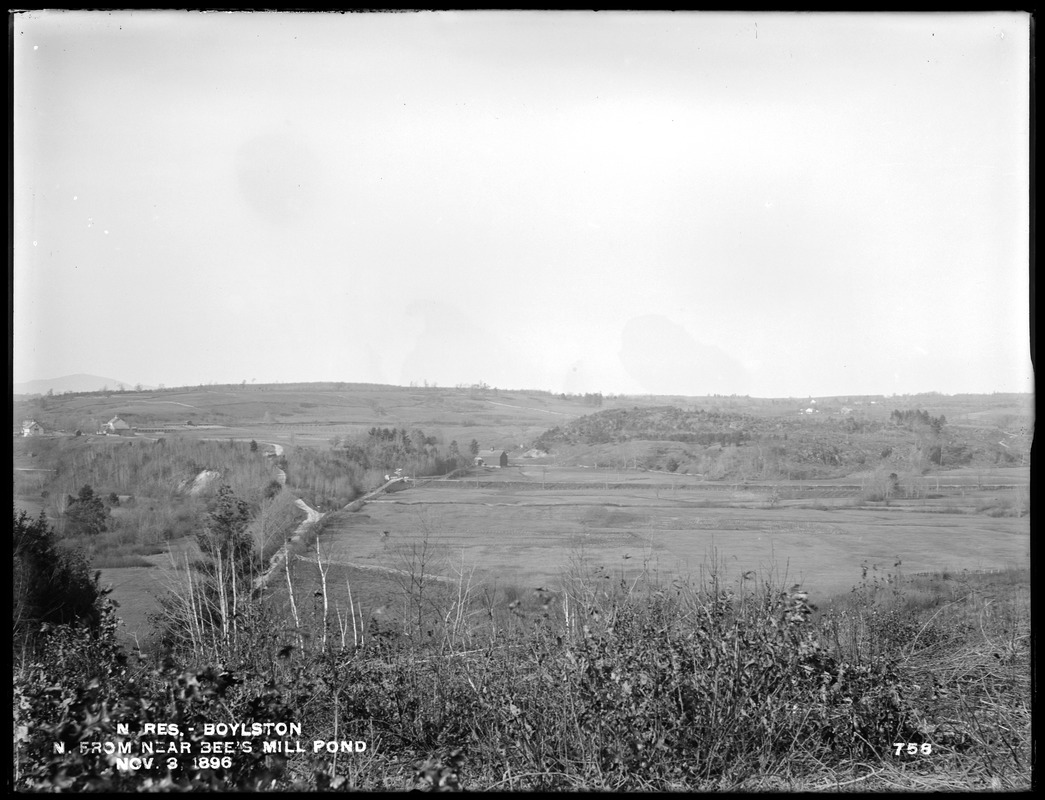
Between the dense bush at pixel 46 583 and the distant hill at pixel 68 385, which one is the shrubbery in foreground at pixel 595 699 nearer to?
the dense bush at pixel 46 583

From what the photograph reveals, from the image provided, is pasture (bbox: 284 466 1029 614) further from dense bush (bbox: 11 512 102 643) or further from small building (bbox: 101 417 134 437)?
small building (bbox: 101 417 134 437)

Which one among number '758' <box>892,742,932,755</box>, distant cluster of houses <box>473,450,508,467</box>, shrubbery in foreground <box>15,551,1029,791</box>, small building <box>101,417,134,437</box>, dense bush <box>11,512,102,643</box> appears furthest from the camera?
distant cluster of houses <box>473,450,508,467</box>


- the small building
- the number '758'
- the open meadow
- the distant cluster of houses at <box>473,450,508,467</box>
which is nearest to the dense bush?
the open meadow

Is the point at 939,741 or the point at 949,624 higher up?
the point at 949,624

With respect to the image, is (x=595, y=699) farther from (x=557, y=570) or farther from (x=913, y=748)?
(x=913, y=748)

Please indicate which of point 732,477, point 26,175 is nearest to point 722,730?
point 732,477

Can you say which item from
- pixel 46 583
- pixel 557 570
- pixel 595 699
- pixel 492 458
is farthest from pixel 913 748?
pixel 46 583

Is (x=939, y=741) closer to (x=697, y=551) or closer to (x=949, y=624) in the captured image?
(x=949, y=624)
